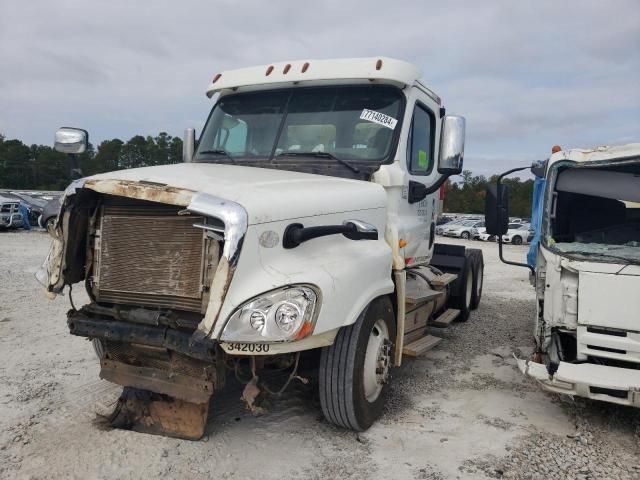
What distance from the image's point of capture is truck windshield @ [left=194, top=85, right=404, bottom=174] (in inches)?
180

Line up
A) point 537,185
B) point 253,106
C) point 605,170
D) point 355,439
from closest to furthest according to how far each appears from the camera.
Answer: point 355,439 → point 605,170 → point 253,106 → point 537,185

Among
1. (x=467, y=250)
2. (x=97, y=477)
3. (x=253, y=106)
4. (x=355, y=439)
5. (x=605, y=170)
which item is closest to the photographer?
(x=97, y=477)

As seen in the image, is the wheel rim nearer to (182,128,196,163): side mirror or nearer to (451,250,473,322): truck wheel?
(182,128,196,163): side mirror

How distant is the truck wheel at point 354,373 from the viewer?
368 cm

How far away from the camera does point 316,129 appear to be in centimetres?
470

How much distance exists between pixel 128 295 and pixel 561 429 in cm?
336

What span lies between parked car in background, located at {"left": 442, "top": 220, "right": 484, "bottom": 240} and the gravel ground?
92.2 feet

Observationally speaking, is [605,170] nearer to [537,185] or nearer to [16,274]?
[537,185]

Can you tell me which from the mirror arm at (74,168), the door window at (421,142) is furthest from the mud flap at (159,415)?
the door window at (421,142)

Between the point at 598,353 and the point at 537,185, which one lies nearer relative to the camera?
the point at 598,353

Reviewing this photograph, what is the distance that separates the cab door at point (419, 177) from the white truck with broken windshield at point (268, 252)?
38 millimetres

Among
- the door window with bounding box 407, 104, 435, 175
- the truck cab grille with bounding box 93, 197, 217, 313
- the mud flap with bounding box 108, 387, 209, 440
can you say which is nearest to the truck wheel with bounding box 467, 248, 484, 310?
the door window with bounding box 407, 104, 435, 175

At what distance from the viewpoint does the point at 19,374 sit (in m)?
4.99

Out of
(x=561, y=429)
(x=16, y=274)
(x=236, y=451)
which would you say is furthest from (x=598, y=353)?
Answer: (x=16, y=274)
